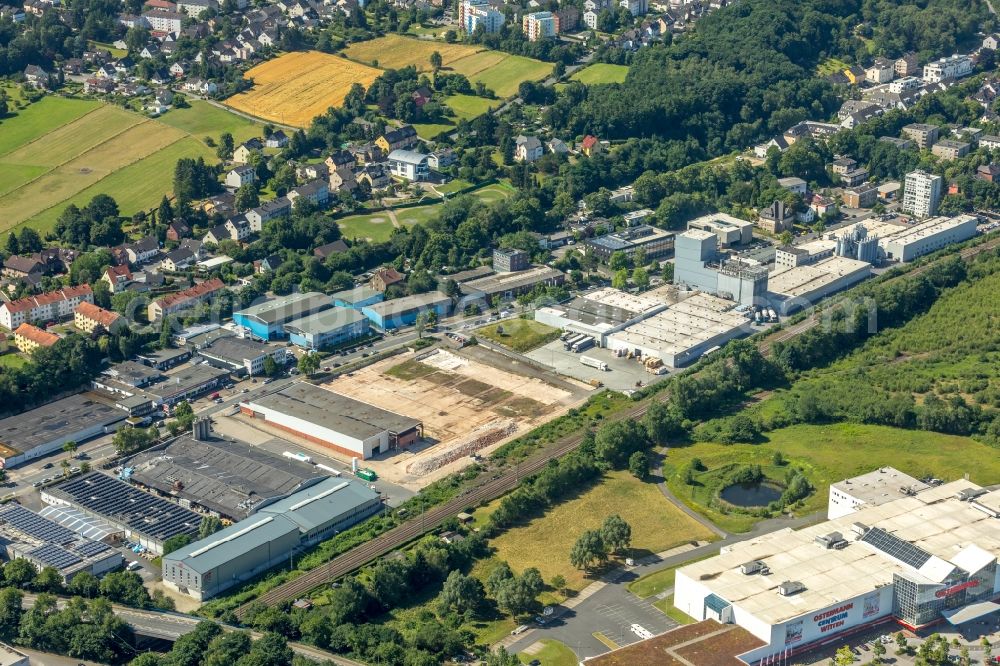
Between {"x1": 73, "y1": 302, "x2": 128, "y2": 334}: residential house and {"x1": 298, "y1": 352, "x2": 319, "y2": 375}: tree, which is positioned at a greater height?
{"x1": 73, "y1": 302, "x2": 128, "y2": 334}: residential house

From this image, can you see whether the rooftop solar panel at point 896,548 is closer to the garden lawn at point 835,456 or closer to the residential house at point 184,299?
the garden lawn at point 835,456

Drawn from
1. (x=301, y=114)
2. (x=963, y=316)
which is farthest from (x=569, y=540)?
(x=301, y=114)

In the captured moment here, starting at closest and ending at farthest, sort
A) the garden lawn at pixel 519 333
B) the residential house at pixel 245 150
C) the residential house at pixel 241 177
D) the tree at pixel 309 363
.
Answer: the tree at pixel 309 363 < the garden lawn at pixel 519 333 < the residential house at pixel 241 177 < the residential house at pixel 245 150

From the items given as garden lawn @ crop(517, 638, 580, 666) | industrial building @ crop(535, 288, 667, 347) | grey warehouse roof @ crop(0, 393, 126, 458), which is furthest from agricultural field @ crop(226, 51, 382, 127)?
garden lawn @ crop(517, 638, 580, 666)

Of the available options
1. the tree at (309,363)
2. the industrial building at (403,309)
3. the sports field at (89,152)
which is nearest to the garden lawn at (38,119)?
the sports field at (89,152)

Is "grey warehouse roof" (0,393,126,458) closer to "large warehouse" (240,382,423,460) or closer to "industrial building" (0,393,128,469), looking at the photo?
"industrial building" (0,393,128,469)

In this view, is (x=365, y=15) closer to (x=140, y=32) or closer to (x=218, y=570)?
(x=140, y=32)
